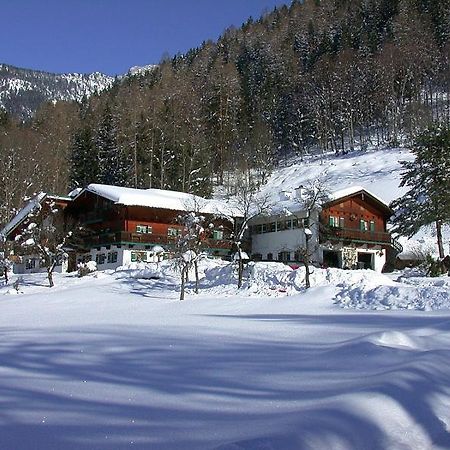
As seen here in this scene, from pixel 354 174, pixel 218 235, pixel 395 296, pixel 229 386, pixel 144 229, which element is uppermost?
pixel 354 174

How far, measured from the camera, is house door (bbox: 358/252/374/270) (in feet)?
142

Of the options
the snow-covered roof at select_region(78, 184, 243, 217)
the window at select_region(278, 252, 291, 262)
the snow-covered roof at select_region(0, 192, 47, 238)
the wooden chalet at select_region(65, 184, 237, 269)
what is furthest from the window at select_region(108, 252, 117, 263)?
the window at select_region(278, 252, 291, 262)

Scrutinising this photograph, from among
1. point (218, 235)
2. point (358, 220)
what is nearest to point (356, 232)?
point (358, 220)

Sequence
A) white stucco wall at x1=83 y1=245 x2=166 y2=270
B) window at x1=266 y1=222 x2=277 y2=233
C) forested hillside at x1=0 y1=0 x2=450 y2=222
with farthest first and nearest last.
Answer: forested hillside at x1=0 y1=0 x2=450 y2=222
window at x1=266 y1=222 x2=277 y2=233
white stucco wall at x1=83 y1=245 x2=166 y2=270

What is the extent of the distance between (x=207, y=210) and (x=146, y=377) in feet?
115

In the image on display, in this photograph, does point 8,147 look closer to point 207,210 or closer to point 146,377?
point 207,210

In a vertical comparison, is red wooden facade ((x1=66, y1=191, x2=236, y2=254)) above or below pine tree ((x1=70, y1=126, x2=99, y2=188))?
below

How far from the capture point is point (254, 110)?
271ft

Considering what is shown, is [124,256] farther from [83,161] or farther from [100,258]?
[83,161]

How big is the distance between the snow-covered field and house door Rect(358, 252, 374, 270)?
3032 centimetres

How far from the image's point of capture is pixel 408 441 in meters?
4.75

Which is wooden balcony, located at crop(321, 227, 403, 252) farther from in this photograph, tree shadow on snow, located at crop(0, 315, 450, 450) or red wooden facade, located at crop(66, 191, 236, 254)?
tree shadow on snow, located at crop(0, 315, 450, 450)

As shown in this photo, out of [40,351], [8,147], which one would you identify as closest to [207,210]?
[8,147]

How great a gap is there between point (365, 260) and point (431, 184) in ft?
35.3
